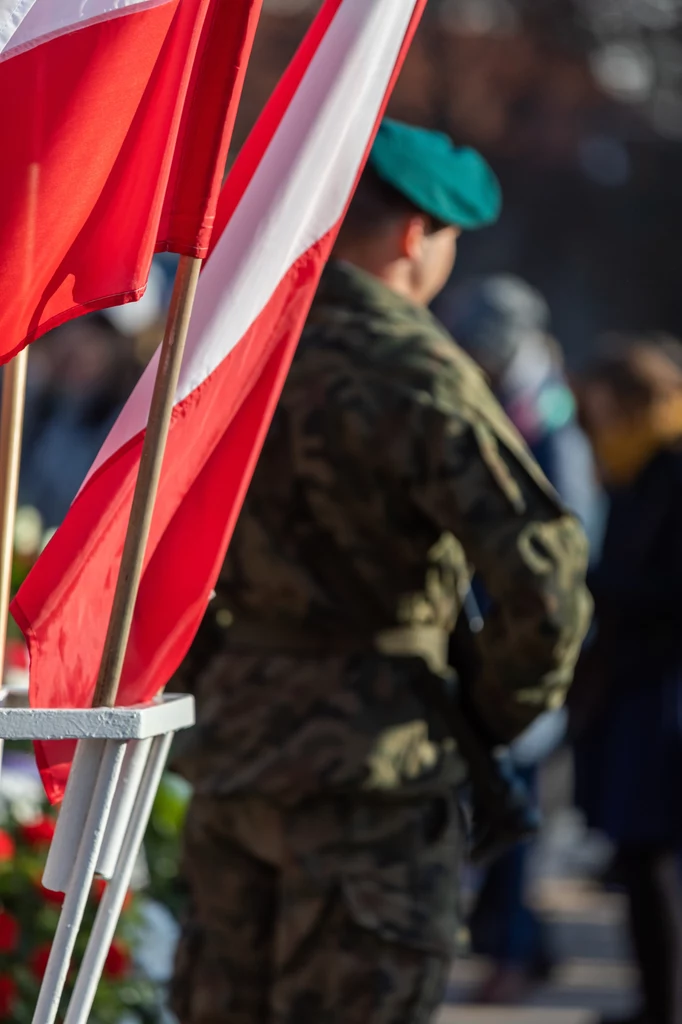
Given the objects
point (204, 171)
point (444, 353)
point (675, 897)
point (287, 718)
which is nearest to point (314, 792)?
point (287, 718)

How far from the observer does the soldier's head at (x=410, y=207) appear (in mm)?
2863

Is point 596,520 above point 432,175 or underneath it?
underneath

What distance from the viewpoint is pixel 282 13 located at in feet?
44.7

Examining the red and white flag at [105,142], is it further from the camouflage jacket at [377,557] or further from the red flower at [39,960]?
the red flower at [39,960]

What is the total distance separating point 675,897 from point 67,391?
10.1 ft

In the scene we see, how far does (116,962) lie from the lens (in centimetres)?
350

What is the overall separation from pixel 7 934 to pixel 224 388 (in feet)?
5.88

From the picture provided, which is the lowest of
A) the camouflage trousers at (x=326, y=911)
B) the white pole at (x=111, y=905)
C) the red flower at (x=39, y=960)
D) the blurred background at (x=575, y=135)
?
the blurred background at (x=575, y=135)

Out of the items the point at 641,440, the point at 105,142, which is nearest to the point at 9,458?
the point at 105,142

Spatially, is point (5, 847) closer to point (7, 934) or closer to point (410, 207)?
point (7, 934)

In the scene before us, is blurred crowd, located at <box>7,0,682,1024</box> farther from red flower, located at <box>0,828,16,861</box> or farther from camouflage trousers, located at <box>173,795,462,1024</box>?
camouflage trousers, located at <box>173,795,462,1024</box>

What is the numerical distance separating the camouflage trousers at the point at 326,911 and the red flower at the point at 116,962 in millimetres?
655

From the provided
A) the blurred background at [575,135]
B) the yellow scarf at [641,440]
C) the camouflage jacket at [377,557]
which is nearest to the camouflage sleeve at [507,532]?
the camouflage jacket at [377,557]

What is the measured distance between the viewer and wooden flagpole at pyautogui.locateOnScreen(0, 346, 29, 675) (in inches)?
69.7
